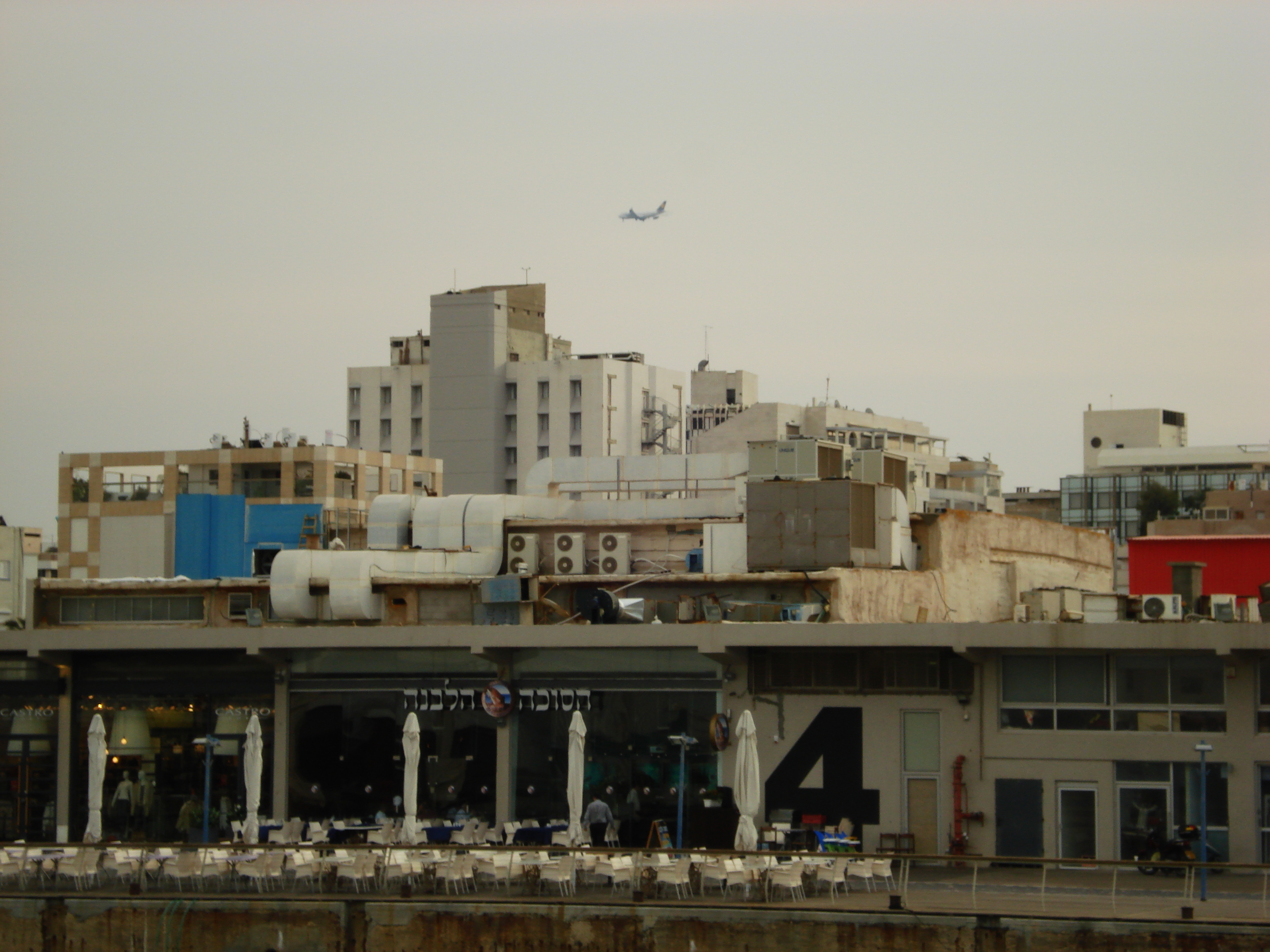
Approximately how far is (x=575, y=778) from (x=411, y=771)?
348 cm

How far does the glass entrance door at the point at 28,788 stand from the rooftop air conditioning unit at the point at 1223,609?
2509cm

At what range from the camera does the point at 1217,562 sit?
47656mm

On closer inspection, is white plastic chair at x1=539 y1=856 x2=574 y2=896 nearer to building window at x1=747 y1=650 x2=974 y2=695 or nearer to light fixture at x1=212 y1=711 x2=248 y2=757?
building window at x1=747 y1=650 x2=974 y2=695

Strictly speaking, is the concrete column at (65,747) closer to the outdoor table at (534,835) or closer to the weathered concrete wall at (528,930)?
the weathered concrete wall at (528,930)

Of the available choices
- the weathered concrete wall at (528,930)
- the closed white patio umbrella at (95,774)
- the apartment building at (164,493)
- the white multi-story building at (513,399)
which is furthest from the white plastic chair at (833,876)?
the white multi-story building at (513,399)

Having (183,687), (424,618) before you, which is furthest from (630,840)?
(183,687)

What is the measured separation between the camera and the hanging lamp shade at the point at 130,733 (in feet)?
140

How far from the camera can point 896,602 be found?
42.5 meters

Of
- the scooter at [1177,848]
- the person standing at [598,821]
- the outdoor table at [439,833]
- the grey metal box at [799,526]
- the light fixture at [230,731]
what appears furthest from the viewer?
the light fixture at [230,731]

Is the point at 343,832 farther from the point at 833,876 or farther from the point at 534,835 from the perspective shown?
the point at 833,876

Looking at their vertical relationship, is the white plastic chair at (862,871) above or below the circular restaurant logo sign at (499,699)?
below

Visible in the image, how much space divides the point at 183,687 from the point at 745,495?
1326 centimetres

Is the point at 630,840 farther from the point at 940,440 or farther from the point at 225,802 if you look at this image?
the point at 940,440

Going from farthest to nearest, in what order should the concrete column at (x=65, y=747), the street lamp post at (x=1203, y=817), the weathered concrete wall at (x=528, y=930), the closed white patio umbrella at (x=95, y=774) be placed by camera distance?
the concrete column at (x=65, y=747) < the closed white patio umbrella at (x=95, y=774) < the weathered concrete wall at (x=528, y=930) < the street lamp post at (x=1203, y=817)
